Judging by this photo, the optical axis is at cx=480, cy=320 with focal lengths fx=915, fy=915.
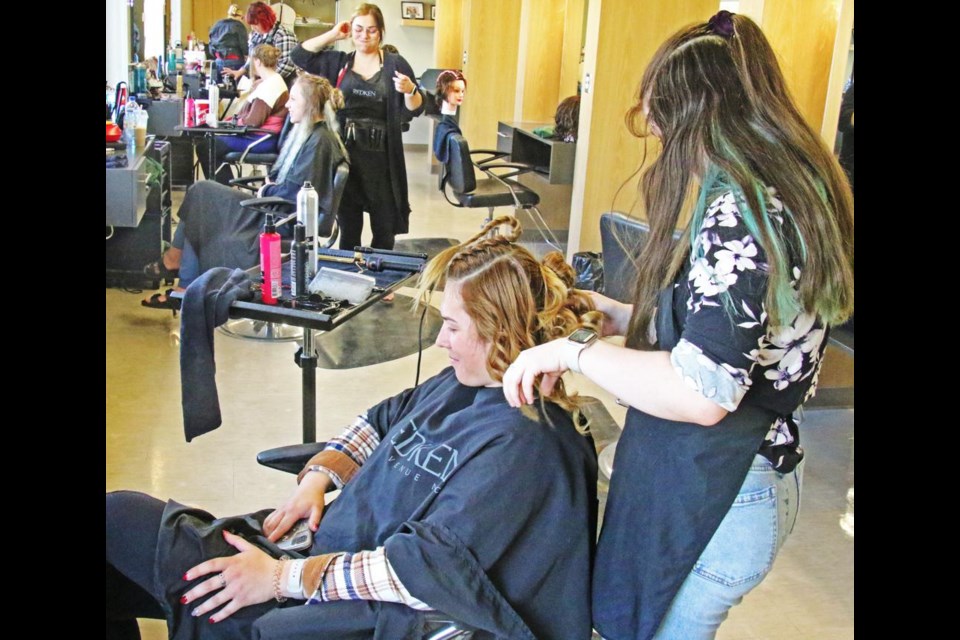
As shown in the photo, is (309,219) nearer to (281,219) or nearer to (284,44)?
(281,219)

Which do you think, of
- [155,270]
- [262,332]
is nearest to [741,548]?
[262,332]

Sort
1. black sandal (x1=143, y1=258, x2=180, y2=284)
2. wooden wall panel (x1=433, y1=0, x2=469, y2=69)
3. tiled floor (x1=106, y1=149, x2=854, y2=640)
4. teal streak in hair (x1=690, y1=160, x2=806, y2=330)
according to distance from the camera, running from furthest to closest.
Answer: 1. wooden wall panel (x1=433, y1=0, x2=469, y2=69)
2. black sandal (x1=143, y1=258, x2=180, y2=284)
3. tiled floor (x1=106, y1=149, x2=854, y2=640)
4. teal streak in hair (x1=690, y1=160, x2=806, y2=330)

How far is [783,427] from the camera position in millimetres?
1266

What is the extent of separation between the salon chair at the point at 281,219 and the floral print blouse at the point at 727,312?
8.02 ft

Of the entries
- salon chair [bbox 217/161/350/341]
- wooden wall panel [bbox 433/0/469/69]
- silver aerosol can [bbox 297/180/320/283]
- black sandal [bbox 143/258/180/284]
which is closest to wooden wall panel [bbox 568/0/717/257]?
salon chair [bbox 217/161/350/341]

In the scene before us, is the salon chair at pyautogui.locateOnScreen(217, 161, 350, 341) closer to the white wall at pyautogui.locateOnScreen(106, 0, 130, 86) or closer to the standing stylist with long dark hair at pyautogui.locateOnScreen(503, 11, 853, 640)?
the white wall at pyautogui.locateOnScreen(106, 0, 130, 86)

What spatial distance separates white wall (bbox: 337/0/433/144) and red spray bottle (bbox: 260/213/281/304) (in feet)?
28.8

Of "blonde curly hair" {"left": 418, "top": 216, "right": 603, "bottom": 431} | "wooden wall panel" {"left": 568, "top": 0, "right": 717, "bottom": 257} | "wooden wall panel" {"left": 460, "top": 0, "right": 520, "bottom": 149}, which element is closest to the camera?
"blonde curly hair" {"left": 418, "top": 216, "right": 603, "bottom": 431}

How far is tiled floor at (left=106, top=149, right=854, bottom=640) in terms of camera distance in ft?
7.54

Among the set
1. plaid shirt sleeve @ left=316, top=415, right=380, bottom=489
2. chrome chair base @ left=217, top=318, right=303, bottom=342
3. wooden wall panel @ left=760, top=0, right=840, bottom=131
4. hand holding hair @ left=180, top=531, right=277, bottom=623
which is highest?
wooden wall panel @ left=760, top=0, right=840, bottom=131

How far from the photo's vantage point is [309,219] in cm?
270

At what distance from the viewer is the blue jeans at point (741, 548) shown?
49.2 inches
